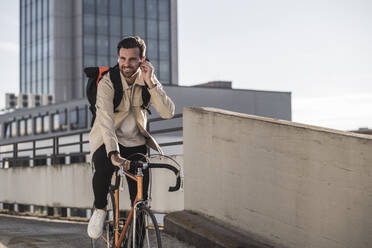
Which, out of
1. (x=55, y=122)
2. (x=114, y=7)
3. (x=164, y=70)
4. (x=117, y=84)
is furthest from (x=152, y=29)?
(x=117, y=84)

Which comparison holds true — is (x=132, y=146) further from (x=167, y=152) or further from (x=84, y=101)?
(x=84, y=101)

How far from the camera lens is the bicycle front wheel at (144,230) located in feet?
14.2

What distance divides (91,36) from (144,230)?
6476cm

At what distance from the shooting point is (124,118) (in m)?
4.91

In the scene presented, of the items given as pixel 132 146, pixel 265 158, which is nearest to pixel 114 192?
pixel 132 146

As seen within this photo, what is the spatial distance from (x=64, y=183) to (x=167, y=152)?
4.19 meters

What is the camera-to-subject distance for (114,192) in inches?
200

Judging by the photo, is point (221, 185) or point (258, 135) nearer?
point (258, 135)

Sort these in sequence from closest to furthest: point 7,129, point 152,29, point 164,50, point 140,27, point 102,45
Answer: point 102,45 → point 140,27 → point 152,29 → point 164,50 → point 7,129

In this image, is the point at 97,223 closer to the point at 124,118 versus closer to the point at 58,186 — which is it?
the point at 124,118

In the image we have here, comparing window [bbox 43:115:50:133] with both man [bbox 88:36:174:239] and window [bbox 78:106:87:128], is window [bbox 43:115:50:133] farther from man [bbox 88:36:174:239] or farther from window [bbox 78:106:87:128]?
man [bbox 88:36:174:239]

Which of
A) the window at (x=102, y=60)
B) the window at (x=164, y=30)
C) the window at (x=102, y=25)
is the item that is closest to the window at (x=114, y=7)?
the window at (x=102, y=25)

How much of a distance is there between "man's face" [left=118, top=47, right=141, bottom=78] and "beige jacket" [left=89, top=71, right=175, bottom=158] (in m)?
0.09

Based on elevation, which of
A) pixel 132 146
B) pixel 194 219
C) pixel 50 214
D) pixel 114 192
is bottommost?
pixel 50 214
